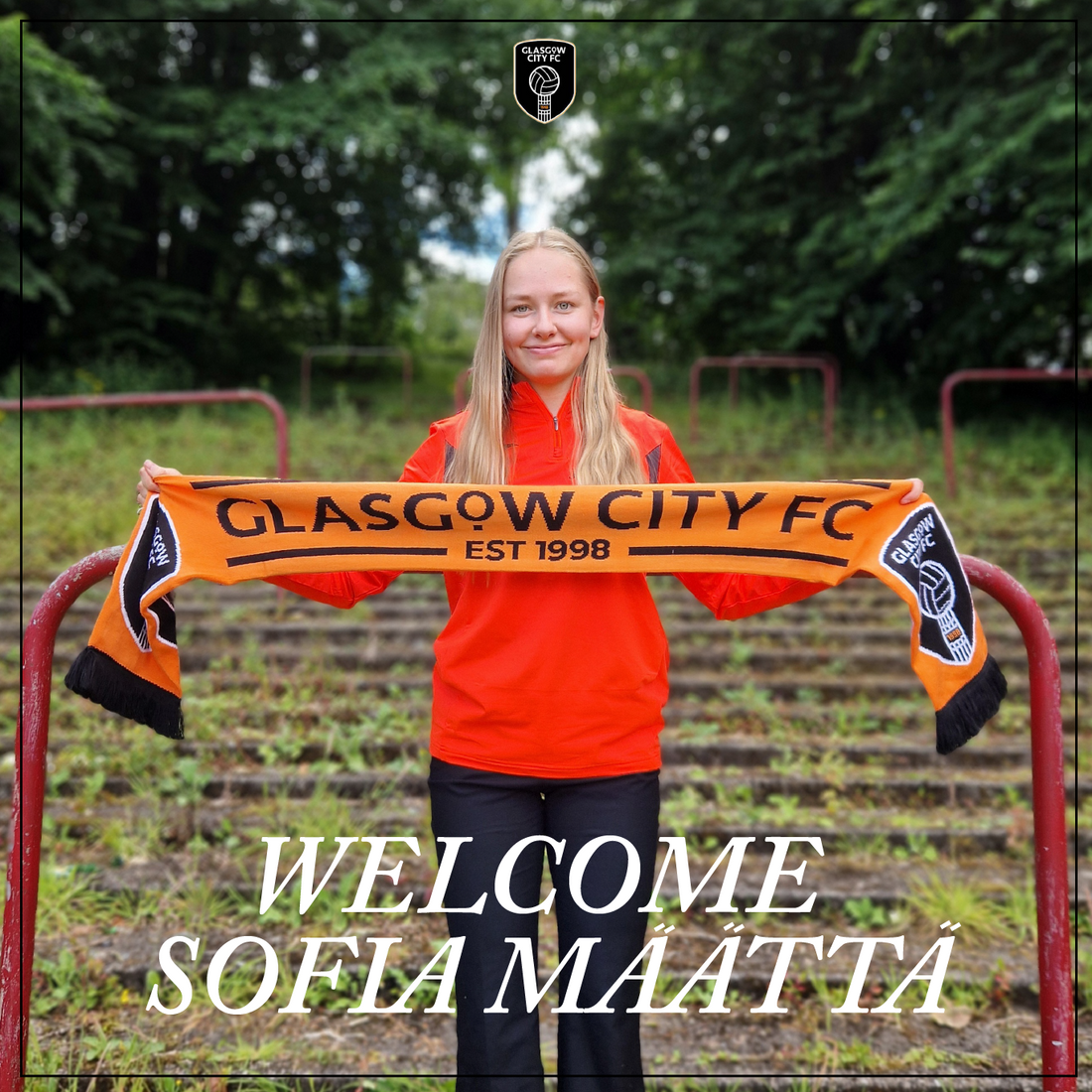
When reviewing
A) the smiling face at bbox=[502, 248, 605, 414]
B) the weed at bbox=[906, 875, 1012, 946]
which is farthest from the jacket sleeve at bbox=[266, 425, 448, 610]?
the weed at bbox=[906, 875, 1012, 946]

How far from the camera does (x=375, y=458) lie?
10.1 m

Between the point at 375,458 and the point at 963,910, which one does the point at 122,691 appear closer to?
the point at 963,910

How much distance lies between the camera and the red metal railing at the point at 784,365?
11.5 meters

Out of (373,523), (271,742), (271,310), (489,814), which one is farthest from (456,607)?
(271,310)

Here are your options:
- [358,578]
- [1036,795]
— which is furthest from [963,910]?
[358,578]

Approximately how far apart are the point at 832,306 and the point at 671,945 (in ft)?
39.8

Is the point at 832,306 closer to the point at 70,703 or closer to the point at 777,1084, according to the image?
the point at 70,703

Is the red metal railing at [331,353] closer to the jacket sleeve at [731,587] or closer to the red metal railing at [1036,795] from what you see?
the red metal railing at [1036,795]

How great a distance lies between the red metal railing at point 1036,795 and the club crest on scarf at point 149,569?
0.21 ft

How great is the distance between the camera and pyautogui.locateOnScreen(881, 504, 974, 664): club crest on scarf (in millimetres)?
1919

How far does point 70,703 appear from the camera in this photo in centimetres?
453

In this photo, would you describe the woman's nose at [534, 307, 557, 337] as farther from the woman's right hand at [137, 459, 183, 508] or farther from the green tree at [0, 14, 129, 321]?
the green tree at [0, 14, 129, 321]

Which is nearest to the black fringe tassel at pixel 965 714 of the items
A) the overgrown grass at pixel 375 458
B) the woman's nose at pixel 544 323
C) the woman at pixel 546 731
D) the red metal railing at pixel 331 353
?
the woman at pixel 546 731

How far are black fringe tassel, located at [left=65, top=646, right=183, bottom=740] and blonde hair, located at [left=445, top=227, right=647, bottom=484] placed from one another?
0.75 metres
